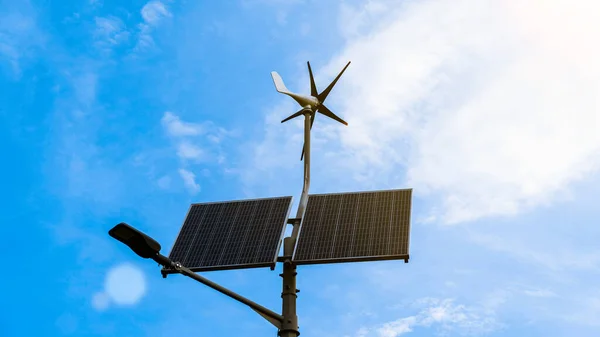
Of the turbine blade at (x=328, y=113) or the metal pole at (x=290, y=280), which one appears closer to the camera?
the metal pole at (x=290, y=280)

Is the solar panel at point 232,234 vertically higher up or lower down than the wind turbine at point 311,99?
lower down

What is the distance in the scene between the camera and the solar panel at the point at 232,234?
1641 centimetres

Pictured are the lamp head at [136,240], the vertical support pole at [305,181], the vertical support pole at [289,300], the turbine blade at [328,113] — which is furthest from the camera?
the turbine blade at [328,113]

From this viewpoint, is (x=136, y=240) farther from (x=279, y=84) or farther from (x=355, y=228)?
(x=279, y=84)

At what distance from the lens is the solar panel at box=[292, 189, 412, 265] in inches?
623

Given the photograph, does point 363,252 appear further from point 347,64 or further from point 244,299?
point 347,64

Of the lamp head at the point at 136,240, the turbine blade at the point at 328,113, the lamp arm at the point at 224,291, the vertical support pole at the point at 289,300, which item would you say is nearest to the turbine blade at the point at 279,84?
the turbine blade at the point at 328,113

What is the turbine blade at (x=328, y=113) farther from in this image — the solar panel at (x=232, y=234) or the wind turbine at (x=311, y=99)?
the solar panel at (x=232, y=234)

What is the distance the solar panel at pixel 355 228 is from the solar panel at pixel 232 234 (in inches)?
26.6

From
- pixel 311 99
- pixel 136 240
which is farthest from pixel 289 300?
pixel 311 99

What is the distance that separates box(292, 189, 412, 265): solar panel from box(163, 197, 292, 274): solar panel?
2.21ft

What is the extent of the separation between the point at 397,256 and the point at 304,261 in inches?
83.8

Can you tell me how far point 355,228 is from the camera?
55.7ft

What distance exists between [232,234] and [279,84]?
6603 millimetres
